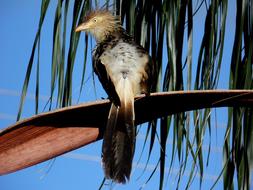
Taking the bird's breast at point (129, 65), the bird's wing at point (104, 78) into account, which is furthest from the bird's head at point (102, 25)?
the bird's breast at point (129, 65)

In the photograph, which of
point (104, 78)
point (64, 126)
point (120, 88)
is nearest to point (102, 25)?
point (104, 78)

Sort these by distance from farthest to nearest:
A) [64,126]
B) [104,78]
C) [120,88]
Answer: [104,78], [120,88], [64,126]

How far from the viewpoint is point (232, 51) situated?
1.53 metres

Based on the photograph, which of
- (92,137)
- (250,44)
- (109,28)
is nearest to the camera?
(92,137)

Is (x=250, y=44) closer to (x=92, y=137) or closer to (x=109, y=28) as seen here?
(x=92, y=137)

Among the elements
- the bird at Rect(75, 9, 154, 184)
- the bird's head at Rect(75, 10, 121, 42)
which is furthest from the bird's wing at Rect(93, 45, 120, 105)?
the bird's head at Rect(75, 10, 121, 42)

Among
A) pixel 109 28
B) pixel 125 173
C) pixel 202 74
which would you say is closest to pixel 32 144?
pixel 125 173

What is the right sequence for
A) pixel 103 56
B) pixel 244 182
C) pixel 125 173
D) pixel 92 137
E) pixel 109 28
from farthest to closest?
pixel 109 28 → pixel 103 56 → pixel 244 182 → pixel 125 173 → pixel 92 137

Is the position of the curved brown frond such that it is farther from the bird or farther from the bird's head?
the bird's head

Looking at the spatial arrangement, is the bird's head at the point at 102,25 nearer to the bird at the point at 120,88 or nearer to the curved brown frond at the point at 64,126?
the bird at the point at 120,88

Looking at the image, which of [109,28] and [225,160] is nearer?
[225,160]

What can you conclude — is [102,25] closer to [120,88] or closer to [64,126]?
[120,88]

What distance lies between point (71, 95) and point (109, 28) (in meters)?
1.29

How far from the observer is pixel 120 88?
1.90 metres
